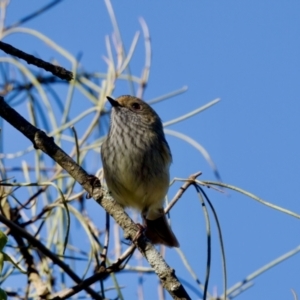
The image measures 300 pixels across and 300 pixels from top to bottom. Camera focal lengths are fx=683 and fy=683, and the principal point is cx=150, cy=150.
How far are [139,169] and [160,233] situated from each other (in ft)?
1.39

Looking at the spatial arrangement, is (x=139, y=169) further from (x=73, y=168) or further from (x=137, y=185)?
(x=73, y=168)

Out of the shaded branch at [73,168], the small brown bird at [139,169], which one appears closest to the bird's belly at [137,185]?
the small brown bird at [139,169]

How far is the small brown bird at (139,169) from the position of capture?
4.07 m

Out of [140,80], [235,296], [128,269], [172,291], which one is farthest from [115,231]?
[172,291]

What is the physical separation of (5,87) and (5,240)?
2.22m

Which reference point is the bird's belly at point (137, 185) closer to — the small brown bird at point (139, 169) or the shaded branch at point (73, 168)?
the small brown bird at point (139, 169)

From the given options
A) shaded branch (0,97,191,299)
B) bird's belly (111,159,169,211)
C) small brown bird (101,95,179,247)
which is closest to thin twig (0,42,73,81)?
shaded branch (0,97,191,299)

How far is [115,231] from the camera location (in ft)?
10.6

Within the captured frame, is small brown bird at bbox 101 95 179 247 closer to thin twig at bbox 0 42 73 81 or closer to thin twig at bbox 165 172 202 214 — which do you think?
thin twig at bbox 165 172 202 214

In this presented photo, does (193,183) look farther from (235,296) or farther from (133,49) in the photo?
(133,49)

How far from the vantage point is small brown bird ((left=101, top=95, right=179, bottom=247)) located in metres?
4.07

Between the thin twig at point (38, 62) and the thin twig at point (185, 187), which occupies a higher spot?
the thin twig at point (38, 62)

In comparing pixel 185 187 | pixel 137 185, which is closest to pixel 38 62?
pixel 185 187

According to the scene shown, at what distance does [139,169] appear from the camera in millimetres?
4113
